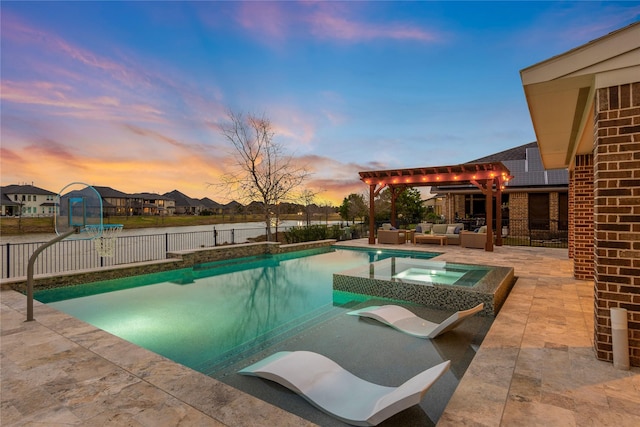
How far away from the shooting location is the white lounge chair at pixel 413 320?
4.41 metres

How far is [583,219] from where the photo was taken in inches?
278

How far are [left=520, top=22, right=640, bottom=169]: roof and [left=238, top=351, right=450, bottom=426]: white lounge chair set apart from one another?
3115 millimetres

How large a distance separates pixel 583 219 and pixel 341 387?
7.17m

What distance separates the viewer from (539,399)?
248 centimetres

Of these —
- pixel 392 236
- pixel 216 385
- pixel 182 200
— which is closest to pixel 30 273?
pixel 216 385

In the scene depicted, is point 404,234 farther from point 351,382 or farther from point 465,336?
point 351,382

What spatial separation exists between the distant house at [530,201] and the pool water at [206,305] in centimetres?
1241

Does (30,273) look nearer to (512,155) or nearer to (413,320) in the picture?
(413,320)

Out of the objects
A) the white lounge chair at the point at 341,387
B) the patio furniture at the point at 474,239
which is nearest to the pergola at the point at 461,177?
the patio furniture at the point at 474,239

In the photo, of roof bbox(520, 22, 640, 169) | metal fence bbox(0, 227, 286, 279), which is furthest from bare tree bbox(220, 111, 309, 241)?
roof bbox(520, 22, 640, 169)

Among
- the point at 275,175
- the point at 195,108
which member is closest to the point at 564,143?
the point at 195,108

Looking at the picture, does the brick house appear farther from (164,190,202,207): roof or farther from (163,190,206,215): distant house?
(164,190,202,207): roof

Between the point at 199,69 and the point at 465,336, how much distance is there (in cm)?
1207

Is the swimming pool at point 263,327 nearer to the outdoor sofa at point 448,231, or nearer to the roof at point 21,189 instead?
the outdoor sofa at point 448,231
